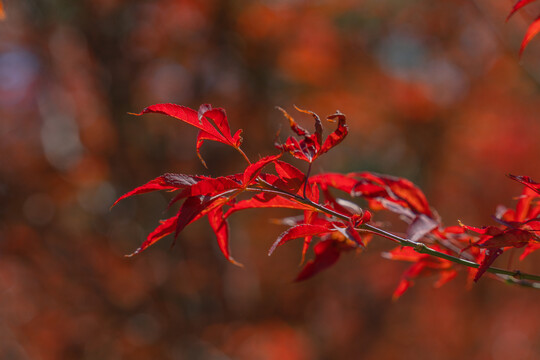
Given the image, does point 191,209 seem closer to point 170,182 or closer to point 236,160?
point 170,182

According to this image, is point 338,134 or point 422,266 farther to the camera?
point 422,266

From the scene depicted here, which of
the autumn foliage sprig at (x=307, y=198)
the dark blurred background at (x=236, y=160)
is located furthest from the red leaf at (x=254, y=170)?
the dark blurred background at (x=236, y=160)

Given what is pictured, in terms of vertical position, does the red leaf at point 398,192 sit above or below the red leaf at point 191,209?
below

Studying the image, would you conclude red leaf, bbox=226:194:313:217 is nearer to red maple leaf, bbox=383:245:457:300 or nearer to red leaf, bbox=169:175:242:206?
red leaf, bbox=169:175:242:206

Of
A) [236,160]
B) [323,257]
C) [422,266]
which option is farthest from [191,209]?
[236,160]

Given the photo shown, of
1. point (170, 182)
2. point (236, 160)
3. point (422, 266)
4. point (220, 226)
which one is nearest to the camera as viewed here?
point (170, 182)

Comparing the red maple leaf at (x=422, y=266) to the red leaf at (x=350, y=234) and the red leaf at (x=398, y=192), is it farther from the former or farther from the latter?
the red leaf at (x=350, y=234)

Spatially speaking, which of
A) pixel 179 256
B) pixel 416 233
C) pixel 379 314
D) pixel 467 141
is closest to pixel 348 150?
pixel 467 141
